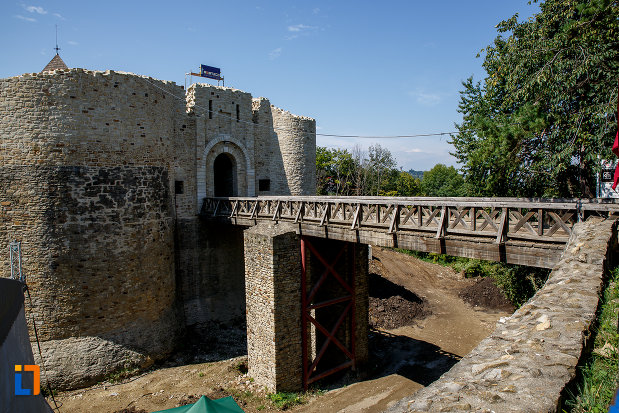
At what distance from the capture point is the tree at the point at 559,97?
781 cm

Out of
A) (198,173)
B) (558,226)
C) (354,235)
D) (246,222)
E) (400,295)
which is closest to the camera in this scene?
(558,226)

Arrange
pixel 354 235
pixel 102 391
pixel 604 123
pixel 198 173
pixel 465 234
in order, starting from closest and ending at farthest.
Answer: pixel 465 234
pixel 604 123
pixel 354 235
pixel 102 391
pixel 198 173

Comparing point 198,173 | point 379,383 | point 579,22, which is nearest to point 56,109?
point 198,173

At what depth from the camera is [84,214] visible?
35.0 ft

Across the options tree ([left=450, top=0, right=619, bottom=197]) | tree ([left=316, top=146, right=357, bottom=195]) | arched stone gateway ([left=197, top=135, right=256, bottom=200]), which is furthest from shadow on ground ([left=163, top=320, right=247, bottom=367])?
tree ([left=316, top=146, right=357, bottom=195])

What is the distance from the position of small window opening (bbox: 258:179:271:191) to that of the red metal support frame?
6.97 metres

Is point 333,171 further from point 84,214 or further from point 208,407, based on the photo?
point 208,407

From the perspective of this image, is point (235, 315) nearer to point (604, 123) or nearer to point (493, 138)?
point (493, 138)

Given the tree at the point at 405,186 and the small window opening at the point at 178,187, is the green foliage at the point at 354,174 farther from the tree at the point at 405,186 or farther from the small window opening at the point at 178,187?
the small window opening at the point at 178,187

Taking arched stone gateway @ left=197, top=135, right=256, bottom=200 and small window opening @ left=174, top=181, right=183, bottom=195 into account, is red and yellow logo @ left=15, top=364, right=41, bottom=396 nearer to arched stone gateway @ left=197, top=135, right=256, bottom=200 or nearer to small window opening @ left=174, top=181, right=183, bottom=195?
small window opening @ left=174, top=181, right=183, bottom=195

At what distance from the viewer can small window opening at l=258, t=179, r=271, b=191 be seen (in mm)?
16919

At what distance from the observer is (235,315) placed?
14.9 metres

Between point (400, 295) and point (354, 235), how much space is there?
9955 mm

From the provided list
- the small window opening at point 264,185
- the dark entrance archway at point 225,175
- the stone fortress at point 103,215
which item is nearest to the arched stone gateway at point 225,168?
the dark entrance archway at point 225,175
